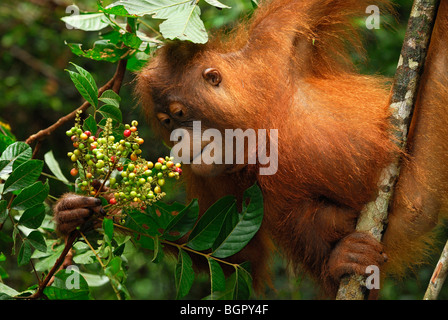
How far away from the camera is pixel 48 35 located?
6.48 m

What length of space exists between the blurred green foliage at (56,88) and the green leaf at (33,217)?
8.97ft

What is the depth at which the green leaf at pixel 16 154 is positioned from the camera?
2396mm

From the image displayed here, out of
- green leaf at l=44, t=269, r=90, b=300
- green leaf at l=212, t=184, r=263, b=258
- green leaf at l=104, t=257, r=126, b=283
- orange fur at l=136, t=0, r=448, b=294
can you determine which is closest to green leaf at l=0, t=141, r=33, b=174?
green leaf at l=44, t=269, r=90, b=300

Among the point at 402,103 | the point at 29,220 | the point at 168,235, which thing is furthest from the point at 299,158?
the point at 29,220

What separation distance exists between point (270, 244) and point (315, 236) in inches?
33.6

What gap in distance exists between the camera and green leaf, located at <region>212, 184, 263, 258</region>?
252 cm

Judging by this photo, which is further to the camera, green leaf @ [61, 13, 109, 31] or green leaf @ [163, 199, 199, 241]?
green leaf @ [61, 13, 109, 31]

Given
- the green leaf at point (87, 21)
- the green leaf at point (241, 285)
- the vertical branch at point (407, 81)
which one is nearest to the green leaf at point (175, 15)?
the green leaf at point (87, 21)

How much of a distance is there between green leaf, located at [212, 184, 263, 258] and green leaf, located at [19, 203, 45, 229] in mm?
849

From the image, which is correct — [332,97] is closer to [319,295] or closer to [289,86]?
[289,86]

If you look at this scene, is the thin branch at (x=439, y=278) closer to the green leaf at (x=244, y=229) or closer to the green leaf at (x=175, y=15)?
the green leaf at (x=244, y=229)

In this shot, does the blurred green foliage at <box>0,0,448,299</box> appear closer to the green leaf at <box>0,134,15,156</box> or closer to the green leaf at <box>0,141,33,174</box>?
the green leaf at <box>0,134,15,156</box>

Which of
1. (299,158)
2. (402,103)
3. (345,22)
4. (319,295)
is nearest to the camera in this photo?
(402,103)

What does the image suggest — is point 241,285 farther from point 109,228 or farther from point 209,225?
point 109,228
